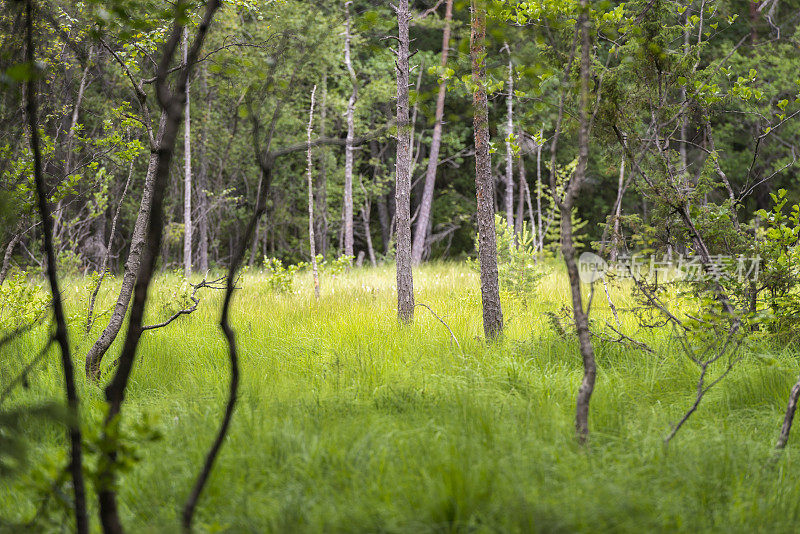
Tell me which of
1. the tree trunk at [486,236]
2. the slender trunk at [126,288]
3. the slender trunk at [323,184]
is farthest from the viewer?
the slender trunk at [323,184]

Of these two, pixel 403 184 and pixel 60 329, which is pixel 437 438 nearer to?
pixel 60 329

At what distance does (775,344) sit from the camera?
5207 millimetres

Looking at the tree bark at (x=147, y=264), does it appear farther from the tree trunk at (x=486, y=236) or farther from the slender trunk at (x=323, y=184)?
the slender trunk at (x=323, y=184)

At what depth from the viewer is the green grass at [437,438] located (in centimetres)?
240

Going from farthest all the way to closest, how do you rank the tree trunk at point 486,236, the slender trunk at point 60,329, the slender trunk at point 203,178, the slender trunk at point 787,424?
1. the slender trunk at point 203,178
2. the tree trunk at point 486,236
3. the slender trunk at point 787,424
4. the slender trunk at point 60,329

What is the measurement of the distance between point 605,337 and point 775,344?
1527mm

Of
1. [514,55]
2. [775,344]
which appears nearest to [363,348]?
[514,55]

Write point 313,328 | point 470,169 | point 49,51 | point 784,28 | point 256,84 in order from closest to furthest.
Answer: point 256,84
point 313,328
point 49,51
point 784,28
point 470,169

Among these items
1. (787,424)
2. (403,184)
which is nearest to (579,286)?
(787,424)

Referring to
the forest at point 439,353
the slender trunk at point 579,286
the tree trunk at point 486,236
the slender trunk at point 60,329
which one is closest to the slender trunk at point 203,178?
the forest at point 439,353

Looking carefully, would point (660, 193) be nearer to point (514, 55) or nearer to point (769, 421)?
point (769, 421)

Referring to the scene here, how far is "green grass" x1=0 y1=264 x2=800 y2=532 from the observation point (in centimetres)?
240

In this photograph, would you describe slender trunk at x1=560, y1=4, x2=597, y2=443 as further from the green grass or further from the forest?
the green grass

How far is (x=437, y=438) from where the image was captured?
3.10 m
